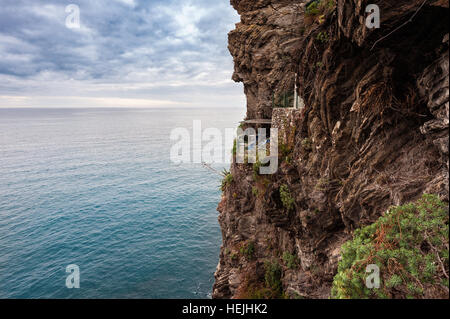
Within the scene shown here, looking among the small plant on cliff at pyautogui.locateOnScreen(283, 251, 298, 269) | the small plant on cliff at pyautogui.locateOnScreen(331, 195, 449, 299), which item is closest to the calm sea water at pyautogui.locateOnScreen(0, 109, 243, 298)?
the small plant on cliff at pyautogui.locateOnScreen(283, 251, 298, 269)

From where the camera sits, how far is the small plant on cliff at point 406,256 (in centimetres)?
607

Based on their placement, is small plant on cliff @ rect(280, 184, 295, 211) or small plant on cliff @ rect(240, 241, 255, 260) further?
small plant on cliff @ rect(240, 241, 255, 260)

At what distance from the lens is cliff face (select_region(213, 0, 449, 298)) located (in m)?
7.65

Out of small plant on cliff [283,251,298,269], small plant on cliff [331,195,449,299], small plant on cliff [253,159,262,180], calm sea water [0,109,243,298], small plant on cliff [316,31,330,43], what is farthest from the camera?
calm sea water [0,109,243,298]

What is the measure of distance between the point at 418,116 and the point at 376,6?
13.0ft

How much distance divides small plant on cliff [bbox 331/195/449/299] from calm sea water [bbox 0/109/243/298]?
2355cm

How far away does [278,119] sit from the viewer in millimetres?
18609

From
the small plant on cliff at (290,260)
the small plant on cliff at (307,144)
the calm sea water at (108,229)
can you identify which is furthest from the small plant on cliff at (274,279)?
the calm sea water at (108,229)

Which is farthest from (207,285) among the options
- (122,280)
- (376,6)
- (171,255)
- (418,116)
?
(376,6)

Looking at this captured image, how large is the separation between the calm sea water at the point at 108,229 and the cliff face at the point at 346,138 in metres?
12.7

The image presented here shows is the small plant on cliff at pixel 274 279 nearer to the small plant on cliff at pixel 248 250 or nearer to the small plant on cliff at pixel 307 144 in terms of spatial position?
the small plant on cliff at pixel 248 250

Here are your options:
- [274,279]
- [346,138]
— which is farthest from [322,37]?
[274,279]

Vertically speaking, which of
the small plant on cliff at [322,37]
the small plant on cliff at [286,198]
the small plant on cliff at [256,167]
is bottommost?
the small plant on cliff at [286,198]

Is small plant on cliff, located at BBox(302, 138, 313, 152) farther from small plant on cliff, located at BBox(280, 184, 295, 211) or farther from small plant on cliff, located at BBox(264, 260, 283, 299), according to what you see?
small plant on cliff, located at BBox(264, 260, 283, 299)
